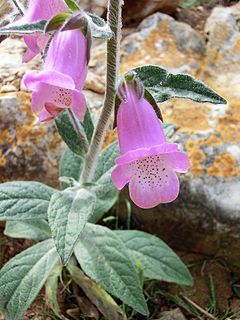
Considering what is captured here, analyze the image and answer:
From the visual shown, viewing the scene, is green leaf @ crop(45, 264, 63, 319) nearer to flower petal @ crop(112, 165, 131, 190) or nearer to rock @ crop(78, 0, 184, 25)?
flower petal @ crop(112, 165, 131, 190)

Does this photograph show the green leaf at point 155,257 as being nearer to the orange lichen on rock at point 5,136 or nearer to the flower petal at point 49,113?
the orange lichen on rock at point 5,136

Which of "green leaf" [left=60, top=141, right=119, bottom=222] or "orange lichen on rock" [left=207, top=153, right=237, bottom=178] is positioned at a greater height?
"green leaf" [left=60, top=141, right=119, bottom=222]

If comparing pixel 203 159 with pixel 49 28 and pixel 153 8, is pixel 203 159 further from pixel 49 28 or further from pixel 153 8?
pixel 49 28

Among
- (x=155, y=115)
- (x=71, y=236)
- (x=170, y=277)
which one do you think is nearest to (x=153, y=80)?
(x=155, y=115)

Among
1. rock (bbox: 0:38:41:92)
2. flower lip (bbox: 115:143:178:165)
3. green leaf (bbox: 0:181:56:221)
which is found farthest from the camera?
rock (bbox: 0:38:41:92)

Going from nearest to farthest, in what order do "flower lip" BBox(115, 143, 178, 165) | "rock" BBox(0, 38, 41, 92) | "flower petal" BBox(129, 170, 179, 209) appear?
1. "flower lip" BBox(115, 143, 178, 165)
2. "flower petal" BBox(129, 170, 179, 209)
3. "rock" BBox(0, 38, 41, 92)

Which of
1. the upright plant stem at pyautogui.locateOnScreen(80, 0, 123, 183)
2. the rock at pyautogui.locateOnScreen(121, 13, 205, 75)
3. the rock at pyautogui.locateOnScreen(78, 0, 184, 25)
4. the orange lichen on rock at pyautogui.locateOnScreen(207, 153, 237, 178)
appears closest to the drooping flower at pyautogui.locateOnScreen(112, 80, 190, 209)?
the upright plant stem at pyautogui.locateOnScreen(80, 0, 123, 183)

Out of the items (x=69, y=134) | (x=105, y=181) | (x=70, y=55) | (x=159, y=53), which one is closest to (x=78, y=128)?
(x=69, y=134)
